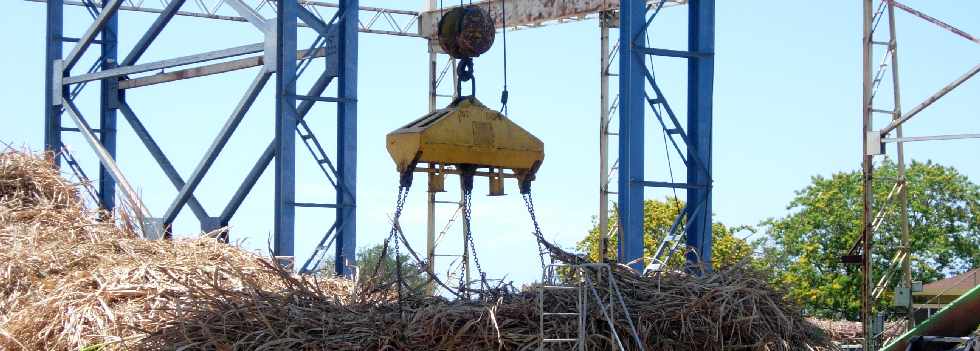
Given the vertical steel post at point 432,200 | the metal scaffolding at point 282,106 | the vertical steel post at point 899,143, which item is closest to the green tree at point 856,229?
the vertical steel post at point 432,200

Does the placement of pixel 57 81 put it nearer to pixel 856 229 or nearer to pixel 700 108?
pixel 700 108

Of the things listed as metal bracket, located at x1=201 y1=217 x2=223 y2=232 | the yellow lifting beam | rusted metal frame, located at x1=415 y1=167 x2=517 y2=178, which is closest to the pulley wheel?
the yellow lifting beam

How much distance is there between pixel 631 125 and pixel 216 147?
6375 millimetres

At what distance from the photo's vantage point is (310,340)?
10250mm

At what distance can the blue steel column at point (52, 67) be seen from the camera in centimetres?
2334

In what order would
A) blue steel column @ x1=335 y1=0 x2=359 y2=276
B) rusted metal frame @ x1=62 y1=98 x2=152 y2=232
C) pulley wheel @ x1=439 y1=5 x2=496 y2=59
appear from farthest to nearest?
1. rusted metal frame @ x1=62 y1=98 x2=152 y2=232
2. blue steel column @ x1=335 y1=0 x2=359 y2=276
3. pulley wheel @ x1=439 y1=5 x2=496 y2=59

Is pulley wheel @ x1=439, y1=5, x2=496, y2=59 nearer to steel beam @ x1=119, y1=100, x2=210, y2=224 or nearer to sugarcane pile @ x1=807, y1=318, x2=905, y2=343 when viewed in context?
sugarcane pile @ x1=807, y1=318, x2=905, y2=343

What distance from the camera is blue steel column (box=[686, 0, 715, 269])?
15.5 meters

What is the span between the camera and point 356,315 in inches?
421

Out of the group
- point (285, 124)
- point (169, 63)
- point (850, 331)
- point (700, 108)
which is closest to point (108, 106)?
point (169, 63)

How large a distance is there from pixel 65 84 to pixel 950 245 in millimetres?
37815

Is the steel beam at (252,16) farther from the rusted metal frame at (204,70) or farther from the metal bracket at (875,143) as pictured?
the metal bracket at (875,143)

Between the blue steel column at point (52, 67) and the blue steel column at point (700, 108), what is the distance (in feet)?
41.5

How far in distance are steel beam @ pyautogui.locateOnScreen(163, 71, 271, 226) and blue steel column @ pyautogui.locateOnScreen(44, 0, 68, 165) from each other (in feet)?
17.1
